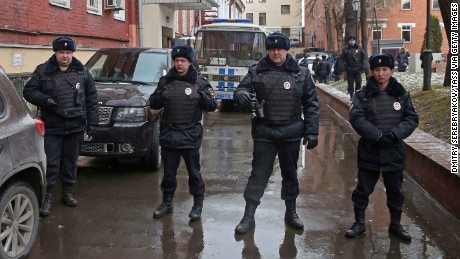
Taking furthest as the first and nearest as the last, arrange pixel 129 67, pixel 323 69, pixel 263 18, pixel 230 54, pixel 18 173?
1. pixel 263 18
2. pixel 323 69
3. pixel 230 54
4. pixel 129 67
5. pixel 18 173

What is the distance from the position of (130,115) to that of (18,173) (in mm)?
2636

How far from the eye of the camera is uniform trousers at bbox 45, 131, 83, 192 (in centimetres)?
563

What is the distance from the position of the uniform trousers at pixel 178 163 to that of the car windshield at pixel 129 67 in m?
2.86

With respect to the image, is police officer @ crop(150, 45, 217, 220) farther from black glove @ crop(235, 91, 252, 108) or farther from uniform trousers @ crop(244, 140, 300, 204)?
uniform trousers @ crop(244, 140, 300, 204)

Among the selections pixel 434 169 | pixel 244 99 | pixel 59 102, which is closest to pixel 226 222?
pixel 244 99

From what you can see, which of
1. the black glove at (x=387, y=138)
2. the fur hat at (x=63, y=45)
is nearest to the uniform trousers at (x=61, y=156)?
the fur hat at (x=63, y=45)

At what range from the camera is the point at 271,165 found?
5250mm

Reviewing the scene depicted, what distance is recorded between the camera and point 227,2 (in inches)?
1945

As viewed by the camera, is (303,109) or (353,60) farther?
(353,60)

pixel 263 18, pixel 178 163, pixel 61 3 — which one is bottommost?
pixel 178 163

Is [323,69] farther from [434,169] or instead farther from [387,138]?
[387,138]

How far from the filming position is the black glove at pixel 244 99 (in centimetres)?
488

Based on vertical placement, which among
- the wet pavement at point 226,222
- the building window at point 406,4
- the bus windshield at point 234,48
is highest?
the building window at point 406,4

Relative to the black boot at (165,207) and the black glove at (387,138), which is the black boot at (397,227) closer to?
the black glove at (387,138)
